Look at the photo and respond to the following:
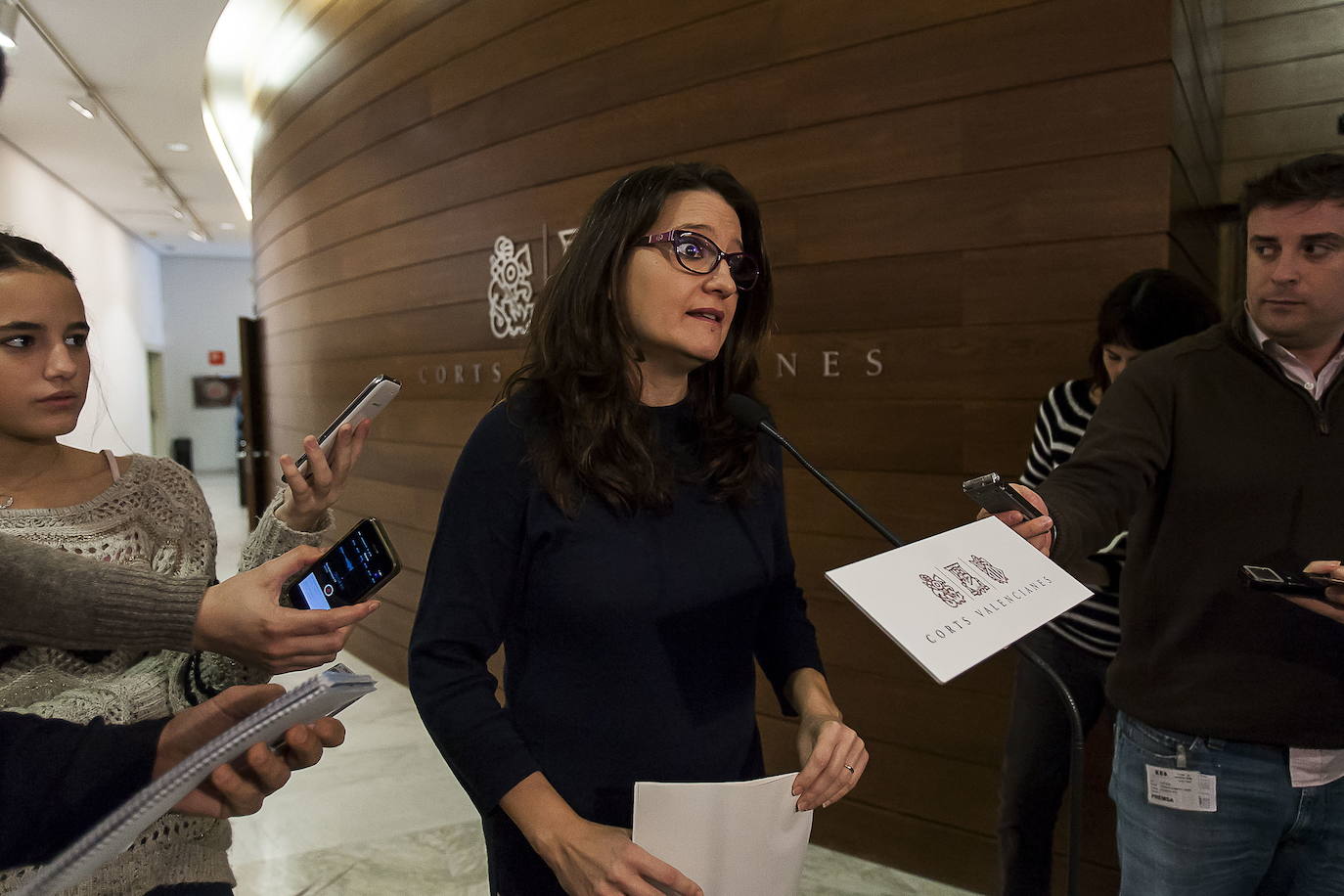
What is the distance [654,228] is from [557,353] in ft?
0.70

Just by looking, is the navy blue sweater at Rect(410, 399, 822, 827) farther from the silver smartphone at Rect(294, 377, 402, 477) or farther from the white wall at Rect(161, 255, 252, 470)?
the white wall at Rect(161, 255, 252, 470)

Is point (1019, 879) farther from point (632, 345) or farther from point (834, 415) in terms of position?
point (632, 345)

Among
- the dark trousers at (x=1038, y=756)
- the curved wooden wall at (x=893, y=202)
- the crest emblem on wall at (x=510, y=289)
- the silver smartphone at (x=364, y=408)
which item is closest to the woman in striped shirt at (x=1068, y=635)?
the dark trousers at (x=1038, y=756)

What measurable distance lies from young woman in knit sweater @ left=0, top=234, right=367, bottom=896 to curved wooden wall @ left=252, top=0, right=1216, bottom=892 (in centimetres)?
169

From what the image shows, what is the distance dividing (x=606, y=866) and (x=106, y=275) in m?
12.4

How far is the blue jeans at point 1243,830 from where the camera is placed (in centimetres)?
122

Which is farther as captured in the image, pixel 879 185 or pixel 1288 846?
pixel 879 185

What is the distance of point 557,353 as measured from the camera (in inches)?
46.1

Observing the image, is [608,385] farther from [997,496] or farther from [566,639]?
[997,496]

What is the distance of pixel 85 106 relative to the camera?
6.71 meters

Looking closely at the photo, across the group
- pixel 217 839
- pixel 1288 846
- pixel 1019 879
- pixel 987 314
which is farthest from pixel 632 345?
pixel 1019 879

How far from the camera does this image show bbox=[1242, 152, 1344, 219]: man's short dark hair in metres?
1.26

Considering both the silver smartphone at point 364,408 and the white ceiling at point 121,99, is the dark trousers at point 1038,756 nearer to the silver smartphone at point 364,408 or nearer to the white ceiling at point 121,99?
the silver smartphone at point 364,408

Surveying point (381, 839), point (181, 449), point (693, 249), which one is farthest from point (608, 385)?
point (181, 449)
